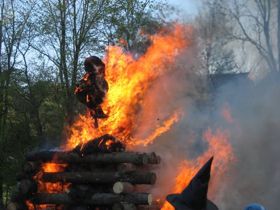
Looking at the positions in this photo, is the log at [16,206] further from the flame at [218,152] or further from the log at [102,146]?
the flame at [218,152]

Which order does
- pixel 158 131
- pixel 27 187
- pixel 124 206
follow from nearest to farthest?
pixel 124 206, pixel 27 187, pixel 158 131

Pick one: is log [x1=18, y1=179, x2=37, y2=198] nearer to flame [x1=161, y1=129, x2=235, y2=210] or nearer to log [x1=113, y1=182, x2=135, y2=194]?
log [x1=113, y1=182, x2=135, y2=194]

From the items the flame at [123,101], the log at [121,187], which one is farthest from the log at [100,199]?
the flame at [123,101]

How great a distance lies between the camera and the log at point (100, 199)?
1054 centimetres

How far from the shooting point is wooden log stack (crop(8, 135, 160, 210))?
10.7m

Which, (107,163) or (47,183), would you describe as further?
(47,183)

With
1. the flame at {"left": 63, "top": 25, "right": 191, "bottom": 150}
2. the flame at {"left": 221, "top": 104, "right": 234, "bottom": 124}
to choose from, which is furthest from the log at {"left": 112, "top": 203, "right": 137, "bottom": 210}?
the flame at {"left": 221, "top": 104, "right": 234, "bottom": 124}

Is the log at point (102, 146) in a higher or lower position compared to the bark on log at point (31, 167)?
higher

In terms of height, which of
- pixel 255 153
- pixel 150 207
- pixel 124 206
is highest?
pixel 255 153

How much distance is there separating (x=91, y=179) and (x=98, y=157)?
0.53m

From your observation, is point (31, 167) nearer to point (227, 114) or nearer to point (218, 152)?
point (218, 152)

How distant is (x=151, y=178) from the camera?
10695 mm

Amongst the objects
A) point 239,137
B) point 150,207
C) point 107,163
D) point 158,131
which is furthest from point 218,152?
point 107,163

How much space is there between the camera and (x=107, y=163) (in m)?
10.9
